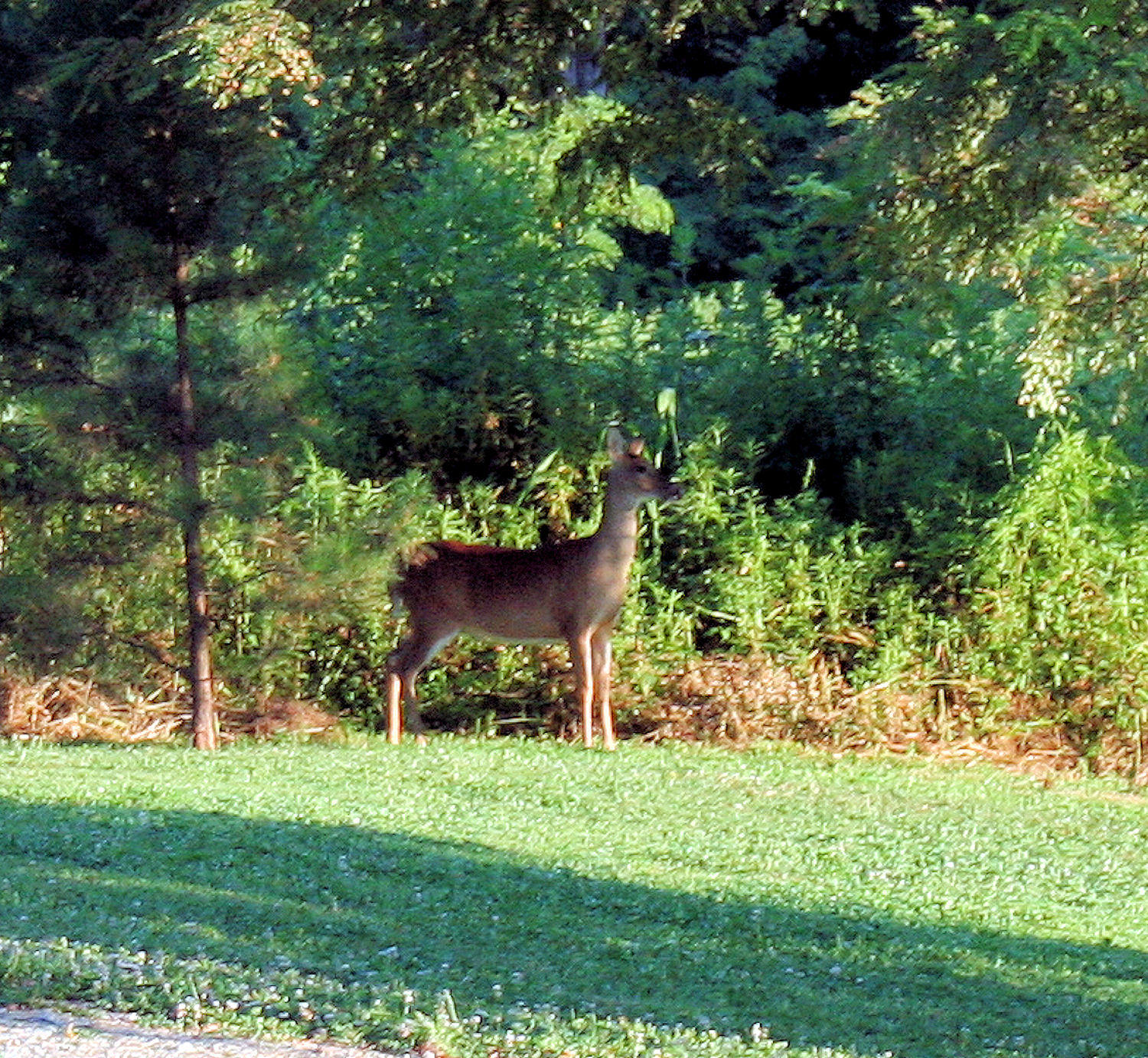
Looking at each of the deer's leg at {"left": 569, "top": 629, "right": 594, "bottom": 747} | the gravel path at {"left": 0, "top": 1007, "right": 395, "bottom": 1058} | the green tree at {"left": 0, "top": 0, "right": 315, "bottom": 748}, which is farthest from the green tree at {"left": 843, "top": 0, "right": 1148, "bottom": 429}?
the deer's leg at {"left": 569, "top": 629, "right": 594, "bottom": 747}

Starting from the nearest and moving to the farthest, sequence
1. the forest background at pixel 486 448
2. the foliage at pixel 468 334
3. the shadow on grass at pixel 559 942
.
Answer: the shadow on grass at pixel 559 942 < the forest background at pixel 486 448 < the foliage at pixel 468 334

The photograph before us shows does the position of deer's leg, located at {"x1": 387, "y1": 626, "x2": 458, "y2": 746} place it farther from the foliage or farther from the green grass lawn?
the foliage

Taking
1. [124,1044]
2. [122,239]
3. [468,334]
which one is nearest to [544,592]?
[468,334]

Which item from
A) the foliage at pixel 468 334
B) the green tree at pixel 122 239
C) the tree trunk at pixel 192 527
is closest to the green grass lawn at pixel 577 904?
the tree trunk at pixel 192 527

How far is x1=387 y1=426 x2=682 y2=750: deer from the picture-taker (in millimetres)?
13516

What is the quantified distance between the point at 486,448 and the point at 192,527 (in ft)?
10.1

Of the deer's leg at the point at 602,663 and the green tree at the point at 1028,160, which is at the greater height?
the green tree at the point at 1028,160

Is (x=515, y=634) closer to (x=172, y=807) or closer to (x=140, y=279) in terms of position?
(x=140, y=279)

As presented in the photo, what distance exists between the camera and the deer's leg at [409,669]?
13.8 meters

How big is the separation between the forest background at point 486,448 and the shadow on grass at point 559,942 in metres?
3.15

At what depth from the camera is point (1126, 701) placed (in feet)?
46.3

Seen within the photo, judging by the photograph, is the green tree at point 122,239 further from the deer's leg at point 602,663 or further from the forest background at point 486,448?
the deer's leg at point 602,663

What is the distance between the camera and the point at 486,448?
609 inches

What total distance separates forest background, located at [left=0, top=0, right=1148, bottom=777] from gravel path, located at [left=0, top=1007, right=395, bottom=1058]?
464 centimetres
